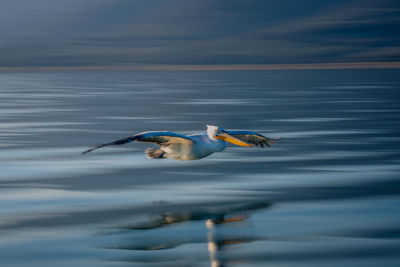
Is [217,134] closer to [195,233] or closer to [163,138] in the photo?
[163,138]

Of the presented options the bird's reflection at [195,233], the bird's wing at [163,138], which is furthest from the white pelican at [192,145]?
the bird's reflection at [195,233]

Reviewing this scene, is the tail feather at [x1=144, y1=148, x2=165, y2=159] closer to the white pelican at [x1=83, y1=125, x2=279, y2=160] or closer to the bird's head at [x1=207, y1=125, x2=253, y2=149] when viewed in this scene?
the white pelican at [x1=83, y1=125, x2=279, y2=160]

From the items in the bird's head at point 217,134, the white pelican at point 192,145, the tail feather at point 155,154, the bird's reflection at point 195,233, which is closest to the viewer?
the bird's reflection at point 195,233

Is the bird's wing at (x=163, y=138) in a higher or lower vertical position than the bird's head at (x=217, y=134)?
lower

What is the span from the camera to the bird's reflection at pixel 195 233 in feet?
39.9

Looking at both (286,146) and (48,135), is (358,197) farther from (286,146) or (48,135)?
(48,135)

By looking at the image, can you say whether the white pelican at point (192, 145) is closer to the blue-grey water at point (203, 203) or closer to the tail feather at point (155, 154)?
the tail feather at point (155, 154)

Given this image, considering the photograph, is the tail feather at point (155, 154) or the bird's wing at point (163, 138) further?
the tail feather at point (155, 154)

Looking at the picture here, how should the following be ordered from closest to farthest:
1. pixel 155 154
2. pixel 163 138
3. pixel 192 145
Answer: pixel 163 138
pixel 192 145
pixel 155 154

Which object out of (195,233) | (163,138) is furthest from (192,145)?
(195,233)

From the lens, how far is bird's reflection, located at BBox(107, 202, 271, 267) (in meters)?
12.2

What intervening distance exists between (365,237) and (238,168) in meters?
7.51

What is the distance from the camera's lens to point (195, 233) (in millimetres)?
13062

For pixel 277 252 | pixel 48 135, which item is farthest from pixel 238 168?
pixel 48 135
